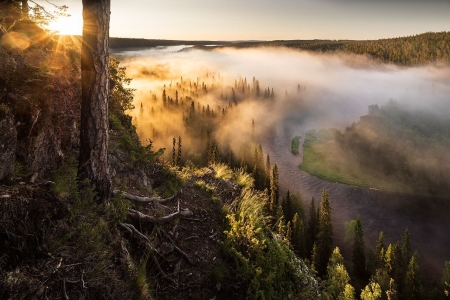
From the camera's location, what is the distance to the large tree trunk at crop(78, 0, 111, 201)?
6922mm

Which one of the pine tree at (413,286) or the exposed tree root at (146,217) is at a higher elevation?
the exposed tree root at (146,217)

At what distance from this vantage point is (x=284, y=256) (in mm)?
10211

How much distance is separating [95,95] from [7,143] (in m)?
2.15

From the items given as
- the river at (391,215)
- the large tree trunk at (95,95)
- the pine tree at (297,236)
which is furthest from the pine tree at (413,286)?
the large tree trunk at (95,95)

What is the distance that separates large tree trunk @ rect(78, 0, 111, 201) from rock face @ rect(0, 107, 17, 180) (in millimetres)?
1431

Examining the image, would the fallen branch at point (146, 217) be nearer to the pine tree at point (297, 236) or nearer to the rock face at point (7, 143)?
the rock face at point (7, 143)

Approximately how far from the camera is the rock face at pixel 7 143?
20.7 feet

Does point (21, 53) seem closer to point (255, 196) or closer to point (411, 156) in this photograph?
point (255, 196)

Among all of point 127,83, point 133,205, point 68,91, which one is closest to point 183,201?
point 133,205

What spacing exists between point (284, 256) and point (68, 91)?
8890mm

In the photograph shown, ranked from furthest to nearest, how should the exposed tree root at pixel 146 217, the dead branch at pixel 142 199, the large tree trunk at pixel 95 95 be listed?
the dead branch at pixel 142 199 < the exposed tree root at pixel 146 217 < the large tree trunk at pixel 95 95

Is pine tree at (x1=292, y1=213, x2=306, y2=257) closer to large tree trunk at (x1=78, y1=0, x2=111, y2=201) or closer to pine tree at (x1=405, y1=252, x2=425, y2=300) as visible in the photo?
pine tree at (x1=405, y1=252, x2=425, y2=300)

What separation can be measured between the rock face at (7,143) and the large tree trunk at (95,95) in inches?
56.3

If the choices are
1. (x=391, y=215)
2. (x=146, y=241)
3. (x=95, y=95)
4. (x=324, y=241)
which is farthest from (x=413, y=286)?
(x=95, y=95)
